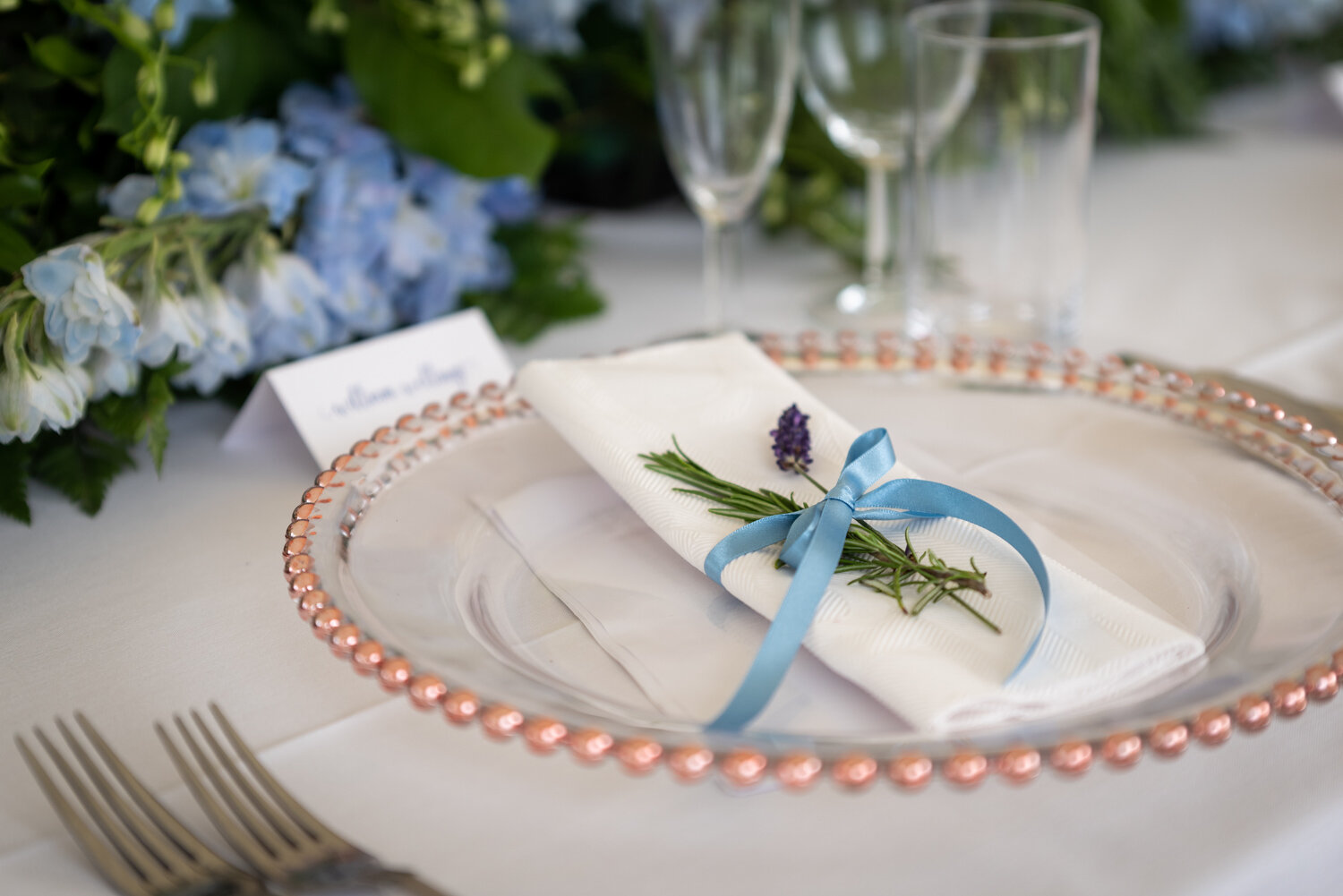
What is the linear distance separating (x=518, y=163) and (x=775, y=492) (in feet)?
1.26

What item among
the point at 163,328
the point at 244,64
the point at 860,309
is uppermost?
the point at 244,64

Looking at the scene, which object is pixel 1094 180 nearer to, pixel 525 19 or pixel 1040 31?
pixel 1040 31

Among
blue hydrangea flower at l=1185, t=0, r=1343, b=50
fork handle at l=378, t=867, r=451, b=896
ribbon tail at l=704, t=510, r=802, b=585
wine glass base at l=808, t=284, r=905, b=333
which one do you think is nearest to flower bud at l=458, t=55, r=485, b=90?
wine glass base at l=808, t=284, r=905, b=333

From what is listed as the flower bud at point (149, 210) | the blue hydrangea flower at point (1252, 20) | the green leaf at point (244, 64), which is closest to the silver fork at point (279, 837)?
the flower bud at point (149, 210)

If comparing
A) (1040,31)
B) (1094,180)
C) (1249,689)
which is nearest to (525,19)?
(1040,31)

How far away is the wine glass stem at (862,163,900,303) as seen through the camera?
0.95m

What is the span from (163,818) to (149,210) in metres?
0.36

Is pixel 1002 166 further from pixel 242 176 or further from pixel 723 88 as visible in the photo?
pixel 242 176

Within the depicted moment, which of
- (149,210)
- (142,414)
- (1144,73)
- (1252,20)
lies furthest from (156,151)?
(1252,20)

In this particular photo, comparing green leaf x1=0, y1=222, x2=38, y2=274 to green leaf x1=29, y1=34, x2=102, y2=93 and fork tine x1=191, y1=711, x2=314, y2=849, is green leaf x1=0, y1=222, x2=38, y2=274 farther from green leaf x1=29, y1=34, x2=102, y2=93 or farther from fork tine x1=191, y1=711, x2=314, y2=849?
fork tine x1=191, y1=711, x2=314, y2=849

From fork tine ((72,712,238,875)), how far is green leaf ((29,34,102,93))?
42 centimetres

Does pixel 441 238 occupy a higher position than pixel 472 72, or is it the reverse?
pixel 472 72

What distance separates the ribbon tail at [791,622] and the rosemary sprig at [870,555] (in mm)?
14

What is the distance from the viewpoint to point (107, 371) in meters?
0.59
